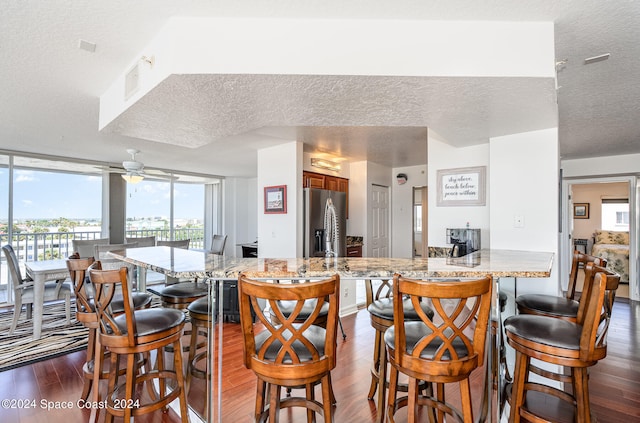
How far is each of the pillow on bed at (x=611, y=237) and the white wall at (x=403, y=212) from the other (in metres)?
5.02

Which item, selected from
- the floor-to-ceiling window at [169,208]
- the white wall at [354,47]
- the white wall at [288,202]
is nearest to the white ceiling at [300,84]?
the white wall at [354,47]

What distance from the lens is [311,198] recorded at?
425 cm

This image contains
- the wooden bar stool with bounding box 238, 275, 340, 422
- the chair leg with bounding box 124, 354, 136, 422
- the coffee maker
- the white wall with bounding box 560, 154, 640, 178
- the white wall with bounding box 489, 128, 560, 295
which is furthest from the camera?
the white wall with bounding box 560, 154, 640, 178

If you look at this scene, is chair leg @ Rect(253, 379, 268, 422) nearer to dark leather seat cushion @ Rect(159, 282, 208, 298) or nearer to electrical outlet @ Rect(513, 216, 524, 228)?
dark leather seat cushion @ Rect(159, 282, 208, 298)

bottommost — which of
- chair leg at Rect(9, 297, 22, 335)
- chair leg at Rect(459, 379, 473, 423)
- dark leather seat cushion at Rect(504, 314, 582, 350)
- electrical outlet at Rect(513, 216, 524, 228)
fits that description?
chair leg at Rect(9, 297, 22, 335)

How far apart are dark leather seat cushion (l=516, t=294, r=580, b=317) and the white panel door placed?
3.42m

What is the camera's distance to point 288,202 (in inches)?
165

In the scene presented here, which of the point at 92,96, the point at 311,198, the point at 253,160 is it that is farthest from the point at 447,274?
the point at 253,160

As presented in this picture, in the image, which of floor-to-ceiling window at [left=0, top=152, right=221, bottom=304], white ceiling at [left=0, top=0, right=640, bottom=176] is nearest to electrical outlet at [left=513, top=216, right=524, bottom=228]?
white ceiling at [left=0, top=0, right=640, bottom=176]

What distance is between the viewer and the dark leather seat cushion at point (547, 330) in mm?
1492

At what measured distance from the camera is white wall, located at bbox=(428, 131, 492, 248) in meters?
3.30

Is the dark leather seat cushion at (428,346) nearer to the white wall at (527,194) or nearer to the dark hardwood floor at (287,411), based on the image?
the dark hardwood floor at (287,411)

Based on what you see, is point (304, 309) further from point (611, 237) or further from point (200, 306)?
point (611, 237)

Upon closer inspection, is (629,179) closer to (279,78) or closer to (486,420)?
(486,420)
